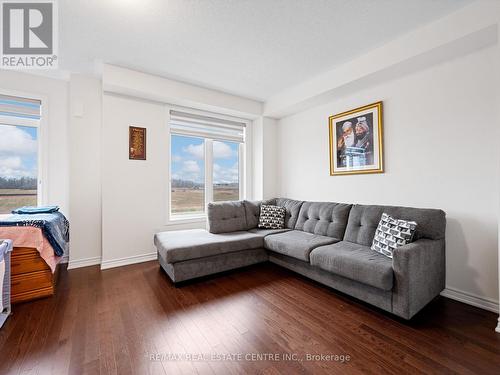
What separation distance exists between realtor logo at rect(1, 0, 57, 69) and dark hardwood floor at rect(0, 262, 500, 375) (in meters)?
2.63

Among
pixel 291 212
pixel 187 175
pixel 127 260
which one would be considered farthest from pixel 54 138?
pixel 291 212

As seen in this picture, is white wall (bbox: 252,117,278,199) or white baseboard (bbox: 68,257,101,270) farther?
white wall (bbox: 252,117,278,199)

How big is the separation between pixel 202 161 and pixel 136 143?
1.11 metres

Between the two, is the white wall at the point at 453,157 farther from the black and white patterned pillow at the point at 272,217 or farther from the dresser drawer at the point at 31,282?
the dresser drawer at the point at 31,282

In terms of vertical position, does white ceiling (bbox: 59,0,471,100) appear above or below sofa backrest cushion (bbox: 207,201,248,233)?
above

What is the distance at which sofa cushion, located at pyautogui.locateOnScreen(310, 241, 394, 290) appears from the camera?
6.00 ft

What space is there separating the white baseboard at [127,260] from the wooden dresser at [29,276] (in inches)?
30.7

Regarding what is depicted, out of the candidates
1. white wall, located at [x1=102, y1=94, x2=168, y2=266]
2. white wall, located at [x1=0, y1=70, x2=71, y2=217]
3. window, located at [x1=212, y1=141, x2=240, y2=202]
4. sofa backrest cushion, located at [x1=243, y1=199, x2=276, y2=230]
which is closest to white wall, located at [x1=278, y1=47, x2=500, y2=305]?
sofa backrest cushion, located at [x1=243, y1=199, x2=276, y2=230]

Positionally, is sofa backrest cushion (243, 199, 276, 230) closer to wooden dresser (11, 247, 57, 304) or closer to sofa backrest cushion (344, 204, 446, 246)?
sofa backrest cushion (344, 204, 446, 246)

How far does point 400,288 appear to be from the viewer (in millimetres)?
1791

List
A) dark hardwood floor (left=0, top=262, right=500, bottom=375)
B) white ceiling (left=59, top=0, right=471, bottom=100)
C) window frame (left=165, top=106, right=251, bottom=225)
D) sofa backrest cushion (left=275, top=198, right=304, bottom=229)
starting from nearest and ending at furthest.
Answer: dark hardwood floor (left=0, top=262, right=500, bottom=375) → white ceiling (left=59, top=0, right=471, bottom=100) → sofa backrest cushion (left=275, top=198, right=304, bottom=229) → window frame (left=165, top=106, right=251, bottom=225)

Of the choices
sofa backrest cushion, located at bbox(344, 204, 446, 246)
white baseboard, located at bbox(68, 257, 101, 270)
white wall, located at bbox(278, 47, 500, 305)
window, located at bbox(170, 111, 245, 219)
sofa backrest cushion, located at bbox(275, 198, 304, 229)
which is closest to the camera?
white wall, located at bbox(278, 47, 500, 305)

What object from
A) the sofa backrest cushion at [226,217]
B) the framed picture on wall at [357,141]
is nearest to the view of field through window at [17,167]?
the sofa backrest cushion at [226,217]

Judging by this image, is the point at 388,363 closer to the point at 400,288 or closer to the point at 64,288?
the point at 400,288
